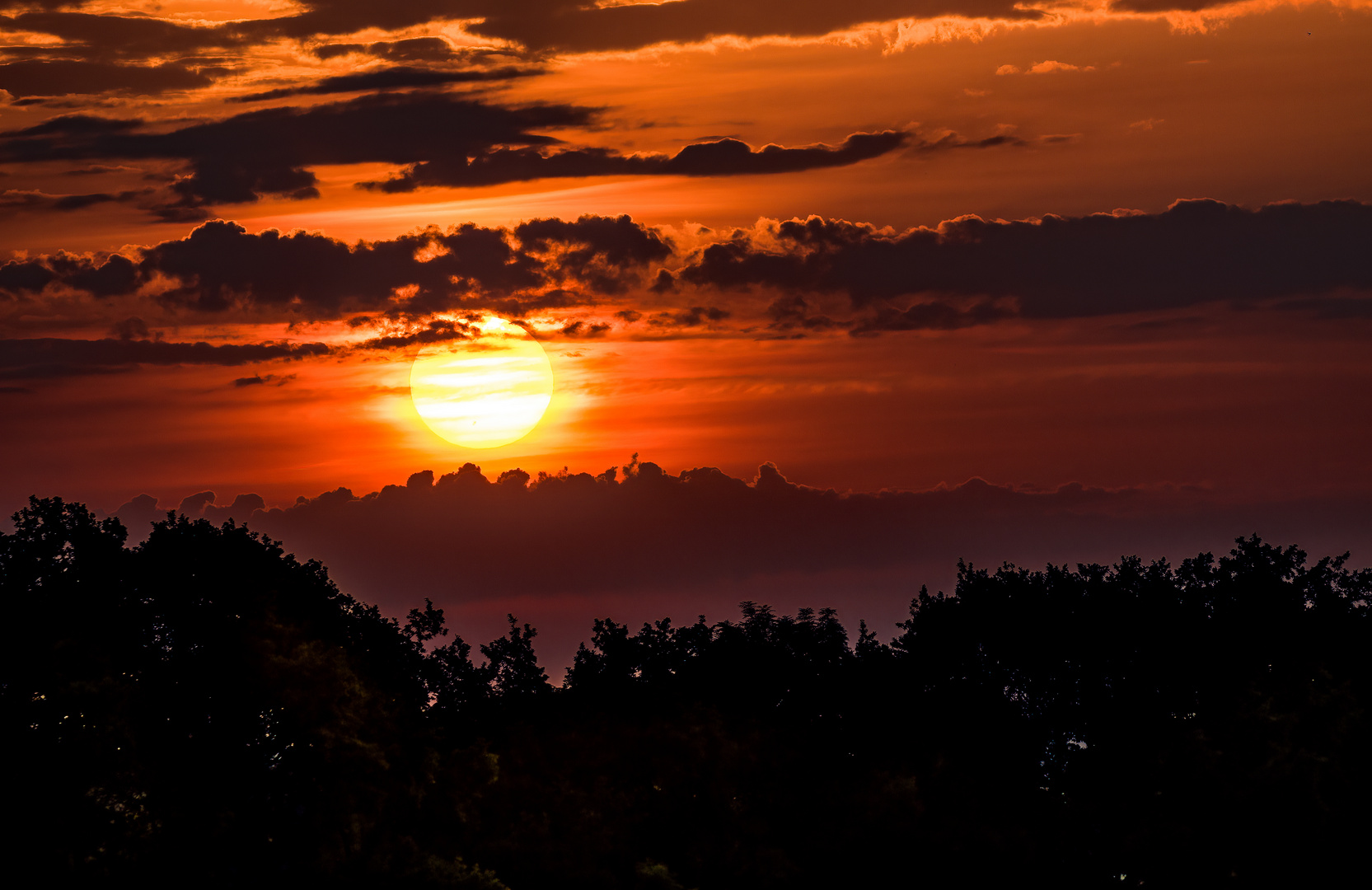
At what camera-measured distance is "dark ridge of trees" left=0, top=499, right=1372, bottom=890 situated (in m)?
65.5

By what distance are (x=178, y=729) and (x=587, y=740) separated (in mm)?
21886

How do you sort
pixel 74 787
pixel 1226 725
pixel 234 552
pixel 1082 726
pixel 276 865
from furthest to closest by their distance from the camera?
1. pixel 1082 726
2. pixel 1226 725
3. pixel 234 552
4. pixel 276 865
5. pixel 74 787

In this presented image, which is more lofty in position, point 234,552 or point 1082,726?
→ point 234,552

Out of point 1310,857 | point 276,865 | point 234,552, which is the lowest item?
point 1310,857

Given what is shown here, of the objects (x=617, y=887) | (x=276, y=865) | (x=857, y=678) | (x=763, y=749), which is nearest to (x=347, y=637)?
(x=276, y=865)

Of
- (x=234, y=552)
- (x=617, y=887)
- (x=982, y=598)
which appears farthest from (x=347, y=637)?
(x=982, y=598)

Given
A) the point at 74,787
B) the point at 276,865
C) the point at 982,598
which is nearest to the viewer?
the point at 74,787

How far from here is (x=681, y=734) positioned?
266 feet

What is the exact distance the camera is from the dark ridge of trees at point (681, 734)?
65500 millimetres

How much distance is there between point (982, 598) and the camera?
9388 cm

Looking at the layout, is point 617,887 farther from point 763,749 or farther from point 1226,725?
point 1226,725

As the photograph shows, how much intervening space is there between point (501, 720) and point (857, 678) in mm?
21750

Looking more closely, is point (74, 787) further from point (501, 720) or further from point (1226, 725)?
point (1226, 725)

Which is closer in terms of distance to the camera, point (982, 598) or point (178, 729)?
point (178, 729)
